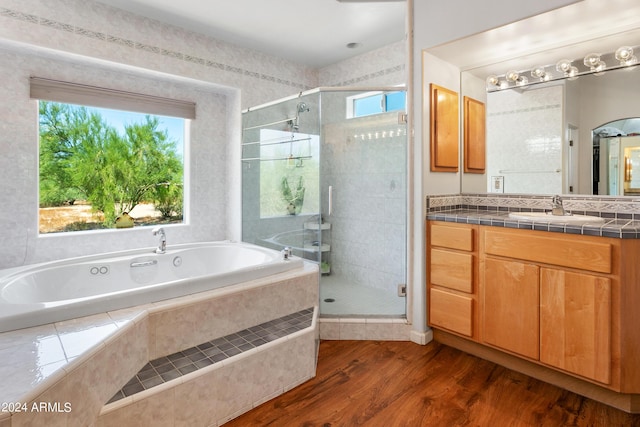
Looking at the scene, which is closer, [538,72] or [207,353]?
[207,353]

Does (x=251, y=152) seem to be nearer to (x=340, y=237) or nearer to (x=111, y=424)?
(x=340, y=237)

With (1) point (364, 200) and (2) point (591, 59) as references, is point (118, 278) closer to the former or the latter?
(1) point (364, 200)

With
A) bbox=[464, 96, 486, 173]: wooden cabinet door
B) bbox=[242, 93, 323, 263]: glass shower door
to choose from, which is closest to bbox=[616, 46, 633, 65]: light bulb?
bbox=[464, 96, 486, 173]: wooden cabinet door

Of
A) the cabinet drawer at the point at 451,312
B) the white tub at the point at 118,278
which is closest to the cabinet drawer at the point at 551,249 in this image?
the cabinet drawer at the point at 451,312

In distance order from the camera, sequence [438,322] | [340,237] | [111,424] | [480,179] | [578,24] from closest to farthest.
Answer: [111,424], [578,24], [438,322], [480,179], [340,237]

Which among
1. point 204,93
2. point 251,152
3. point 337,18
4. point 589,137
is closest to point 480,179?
point 589,137

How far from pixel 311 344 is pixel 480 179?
6.16ft

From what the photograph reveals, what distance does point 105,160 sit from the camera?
10.4 ft

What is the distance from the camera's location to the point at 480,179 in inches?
112

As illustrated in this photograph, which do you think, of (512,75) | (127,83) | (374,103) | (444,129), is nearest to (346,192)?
(374,103)

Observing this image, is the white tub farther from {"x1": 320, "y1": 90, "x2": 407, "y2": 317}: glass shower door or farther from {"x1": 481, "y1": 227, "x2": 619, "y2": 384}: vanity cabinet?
{"x1": 481, "y1": 227, "x2": 619, "y2": 384}: vanity cabinet

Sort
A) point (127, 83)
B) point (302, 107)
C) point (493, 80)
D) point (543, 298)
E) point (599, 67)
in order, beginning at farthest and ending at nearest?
1. point (127, 83)
2. point (302, 107)
3. point (493, 80)
4. point (599, 67)
5. point (543, 298)

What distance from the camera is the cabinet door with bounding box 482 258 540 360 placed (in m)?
2.02

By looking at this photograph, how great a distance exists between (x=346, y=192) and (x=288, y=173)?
1.85 ft
